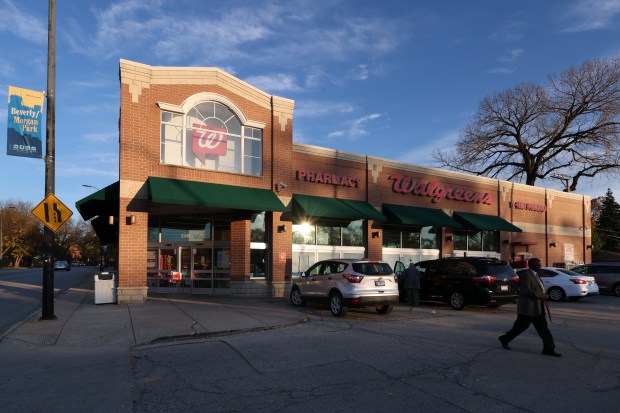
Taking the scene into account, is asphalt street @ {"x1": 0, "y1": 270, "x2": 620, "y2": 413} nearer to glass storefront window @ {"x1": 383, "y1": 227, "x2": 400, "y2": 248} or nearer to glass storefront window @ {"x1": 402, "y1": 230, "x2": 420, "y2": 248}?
glass storefront window @ {"x1": 383, "y1": 227, "x2": 400, "y2": 248}

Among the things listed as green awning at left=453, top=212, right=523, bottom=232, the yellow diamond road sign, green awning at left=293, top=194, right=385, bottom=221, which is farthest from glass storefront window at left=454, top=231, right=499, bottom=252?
the yellow diamond road sign

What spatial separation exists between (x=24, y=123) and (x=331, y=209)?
36.0ft

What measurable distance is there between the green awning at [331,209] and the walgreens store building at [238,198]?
0.06m

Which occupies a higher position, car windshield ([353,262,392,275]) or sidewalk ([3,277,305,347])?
car windshield ([353,262,392,275])

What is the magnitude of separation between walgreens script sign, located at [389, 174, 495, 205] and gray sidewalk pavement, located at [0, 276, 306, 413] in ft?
29.5

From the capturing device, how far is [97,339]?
9.92 meters

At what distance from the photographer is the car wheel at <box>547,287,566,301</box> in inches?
753

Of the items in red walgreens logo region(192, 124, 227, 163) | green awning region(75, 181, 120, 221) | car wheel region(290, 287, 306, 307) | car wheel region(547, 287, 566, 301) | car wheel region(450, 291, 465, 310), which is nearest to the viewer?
car wheel region(450, 291, 465, 310)

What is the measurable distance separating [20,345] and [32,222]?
256 feet

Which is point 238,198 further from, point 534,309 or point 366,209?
point 534,309

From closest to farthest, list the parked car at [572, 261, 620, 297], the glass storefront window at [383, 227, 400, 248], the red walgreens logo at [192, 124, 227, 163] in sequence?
1. the red walgreens logo at [192, 124, 227, 163]
2. the parked car at [572, 261, 620, 297]
3. the glass storefront window at [383, 227, 400, 248]

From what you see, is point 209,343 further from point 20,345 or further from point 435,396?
point 435,396

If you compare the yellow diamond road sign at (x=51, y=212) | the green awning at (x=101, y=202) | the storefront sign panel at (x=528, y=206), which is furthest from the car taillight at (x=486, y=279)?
the storefront sign panel at (x=528, y=206)

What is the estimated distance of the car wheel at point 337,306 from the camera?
42.8 feet
